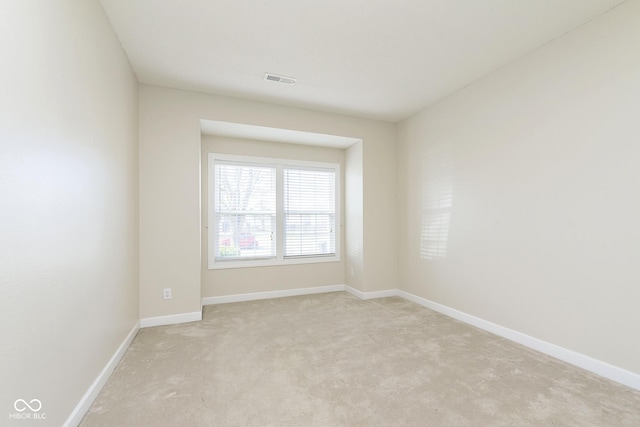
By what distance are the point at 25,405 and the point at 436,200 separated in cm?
388

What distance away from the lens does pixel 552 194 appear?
2496mm

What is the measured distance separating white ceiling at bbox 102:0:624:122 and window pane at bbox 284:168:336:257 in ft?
4.94

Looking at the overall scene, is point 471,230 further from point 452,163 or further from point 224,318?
point 224,318

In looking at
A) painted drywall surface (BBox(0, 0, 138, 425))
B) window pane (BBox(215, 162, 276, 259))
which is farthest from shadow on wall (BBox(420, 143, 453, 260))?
painted drywall surface (BBox(0, 0, 138, 425))

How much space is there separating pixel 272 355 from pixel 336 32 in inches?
111

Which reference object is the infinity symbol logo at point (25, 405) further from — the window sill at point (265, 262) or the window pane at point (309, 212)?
the window pane at point (309, 212)

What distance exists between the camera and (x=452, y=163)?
354cm

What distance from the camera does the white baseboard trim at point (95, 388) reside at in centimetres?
162

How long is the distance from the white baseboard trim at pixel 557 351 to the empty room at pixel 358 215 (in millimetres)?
12

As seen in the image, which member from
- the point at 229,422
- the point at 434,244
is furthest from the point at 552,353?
the point at 229,422

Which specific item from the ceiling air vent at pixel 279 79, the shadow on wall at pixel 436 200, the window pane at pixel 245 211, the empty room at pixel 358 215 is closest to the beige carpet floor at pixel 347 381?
the empty room at pixel 358 215

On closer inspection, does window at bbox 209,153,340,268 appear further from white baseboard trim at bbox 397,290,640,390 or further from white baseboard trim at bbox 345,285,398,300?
white baseboard trim at bbox 397,290,640,390

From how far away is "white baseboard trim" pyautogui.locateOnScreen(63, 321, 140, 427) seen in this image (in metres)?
1.62

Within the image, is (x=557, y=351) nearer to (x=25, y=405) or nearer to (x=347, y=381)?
(x=347, y=381)
